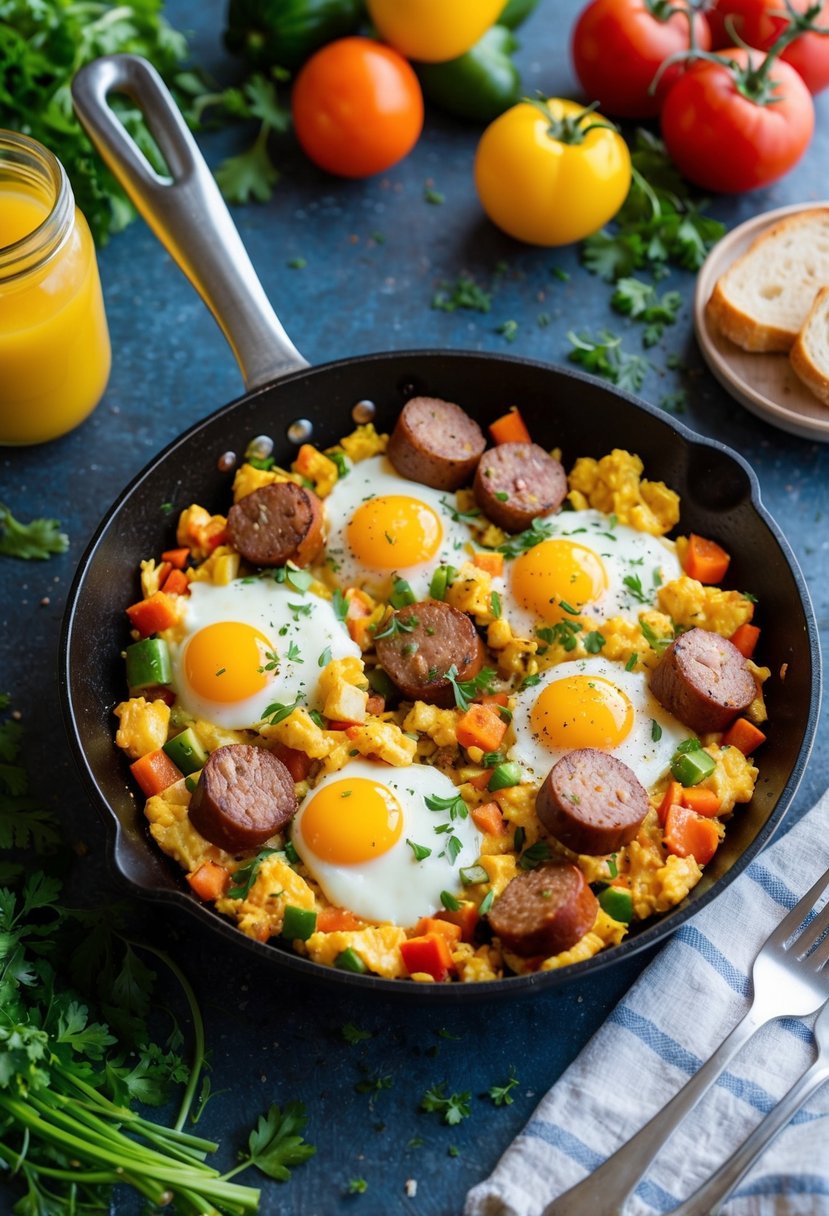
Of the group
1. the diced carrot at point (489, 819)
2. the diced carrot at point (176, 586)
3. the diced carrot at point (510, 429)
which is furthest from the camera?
the diced carrot at point (510, 429)

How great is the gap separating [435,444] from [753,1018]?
2.16 metres

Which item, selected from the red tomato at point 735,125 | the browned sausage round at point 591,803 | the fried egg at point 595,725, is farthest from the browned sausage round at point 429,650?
the red tomato at point 735,125

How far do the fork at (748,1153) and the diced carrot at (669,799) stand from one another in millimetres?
830

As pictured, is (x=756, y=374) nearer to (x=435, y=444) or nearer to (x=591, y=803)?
(x=435, y=444)

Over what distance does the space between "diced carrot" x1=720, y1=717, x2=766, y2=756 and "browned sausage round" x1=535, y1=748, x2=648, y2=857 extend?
0.40m

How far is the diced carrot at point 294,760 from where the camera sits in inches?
148

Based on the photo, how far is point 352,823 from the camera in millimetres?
3535

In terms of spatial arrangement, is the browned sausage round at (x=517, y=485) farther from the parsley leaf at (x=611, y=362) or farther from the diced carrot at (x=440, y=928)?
the diced carrot at (x=440, y=928)

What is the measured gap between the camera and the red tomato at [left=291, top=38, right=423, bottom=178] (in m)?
5.04

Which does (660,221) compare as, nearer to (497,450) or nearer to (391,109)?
(391,109)

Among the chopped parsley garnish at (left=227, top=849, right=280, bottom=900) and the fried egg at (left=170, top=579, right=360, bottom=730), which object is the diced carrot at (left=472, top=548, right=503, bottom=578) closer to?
the fried egg at (left=170, top=579, right=360, bottom=730)

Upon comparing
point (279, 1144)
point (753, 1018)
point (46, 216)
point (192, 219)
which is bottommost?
point (753, 1018)

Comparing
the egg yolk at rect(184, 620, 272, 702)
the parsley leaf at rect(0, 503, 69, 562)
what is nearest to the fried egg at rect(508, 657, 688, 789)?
the egg yolk at rect(184, 620, 272, 702)

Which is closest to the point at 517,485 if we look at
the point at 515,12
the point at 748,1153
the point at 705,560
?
the point at 705,560
